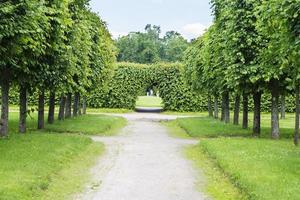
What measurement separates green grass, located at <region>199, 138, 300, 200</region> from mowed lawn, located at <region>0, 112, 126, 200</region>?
12.3 ft

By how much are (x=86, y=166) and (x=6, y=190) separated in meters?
4.91

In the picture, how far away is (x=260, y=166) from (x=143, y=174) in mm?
3033

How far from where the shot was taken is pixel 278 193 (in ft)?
32.2

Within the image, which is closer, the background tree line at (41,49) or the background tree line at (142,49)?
the background tree line at (41,49)

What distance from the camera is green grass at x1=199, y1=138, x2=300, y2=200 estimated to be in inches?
399

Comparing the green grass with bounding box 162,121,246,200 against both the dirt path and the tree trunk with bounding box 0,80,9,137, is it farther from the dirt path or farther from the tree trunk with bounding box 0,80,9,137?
the tree trunk with bounding box 0,80,9,137

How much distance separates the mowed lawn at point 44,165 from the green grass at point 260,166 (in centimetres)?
374

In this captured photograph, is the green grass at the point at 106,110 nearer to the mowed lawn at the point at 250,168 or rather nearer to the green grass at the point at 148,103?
the green grass at the point at 148,103

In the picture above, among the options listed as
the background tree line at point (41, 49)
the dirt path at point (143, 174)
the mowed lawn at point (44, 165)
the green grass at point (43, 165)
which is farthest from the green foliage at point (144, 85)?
the green grass at point (43, 165)

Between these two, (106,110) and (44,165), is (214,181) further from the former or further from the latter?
(106,110)

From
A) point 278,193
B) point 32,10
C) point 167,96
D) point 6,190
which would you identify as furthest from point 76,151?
point 167,96

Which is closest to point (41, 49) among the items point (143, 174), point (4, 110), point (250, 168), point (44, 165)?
point (44, 165)

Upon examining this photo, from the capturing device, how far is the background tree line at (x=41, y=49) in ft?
43.1

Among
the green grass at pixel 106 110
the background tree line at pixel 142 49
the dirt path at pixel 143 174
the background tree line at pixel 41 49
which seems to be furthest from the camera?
the background tree line at pixel 142 49
